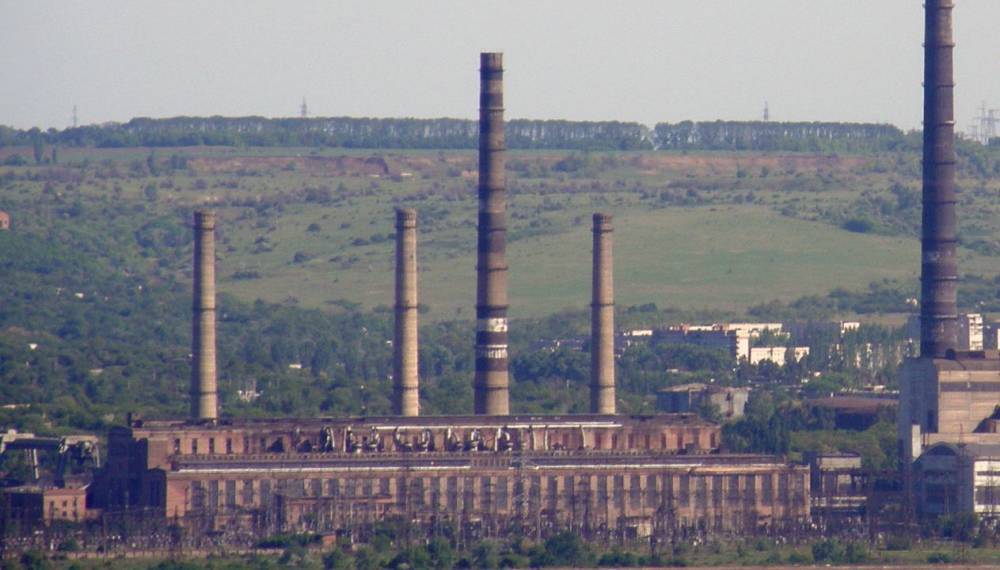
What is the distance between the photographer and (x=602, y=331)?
4483 inches

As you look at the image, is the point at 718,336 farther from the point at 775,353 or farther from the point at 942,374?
the point at 942,374

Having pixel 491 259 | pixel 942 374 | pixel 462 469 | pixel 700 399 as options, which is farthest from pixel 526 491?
pixel 700 399

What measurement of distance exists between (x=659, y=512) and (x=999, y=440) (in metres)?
13.2

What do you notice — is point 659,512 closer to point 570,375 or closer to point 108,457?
point 108,457

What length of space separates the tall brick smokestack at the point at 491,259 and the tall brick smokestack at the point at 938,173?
1539 centimetres

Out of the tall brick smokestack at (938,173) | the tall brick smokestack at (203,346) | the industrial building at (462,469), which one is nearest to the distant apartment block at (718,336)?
the tall brick smokestack at (938,173)

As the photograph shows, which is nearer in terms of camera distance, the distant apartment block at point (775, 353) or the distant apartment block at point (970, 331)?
the distant apartment block at point (970, 331)

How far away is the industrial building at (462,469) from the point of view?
10019 centimetres

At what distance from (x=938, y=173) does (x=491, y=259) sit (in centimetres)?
1681

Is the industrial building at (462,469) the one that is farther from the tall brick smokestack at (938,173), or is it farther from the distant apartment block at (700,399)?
the distant apartment block at (700,399)

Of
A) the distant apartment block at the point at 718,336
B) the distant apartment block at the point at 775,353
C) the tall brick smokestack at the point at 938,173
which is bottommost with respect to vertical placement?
the distant apartment block at the point at 775,353

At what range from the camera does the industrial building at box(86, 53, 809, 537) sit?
100 m

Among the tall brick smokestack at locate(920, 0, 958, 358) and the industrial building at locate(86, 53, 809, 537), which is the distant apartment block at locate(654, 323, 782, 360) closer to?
the tall brick smokestack at locate(920, 0, 958, 358)

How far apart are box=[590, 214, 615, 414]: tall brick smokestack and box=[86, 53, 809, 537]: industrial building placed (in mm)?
3652
